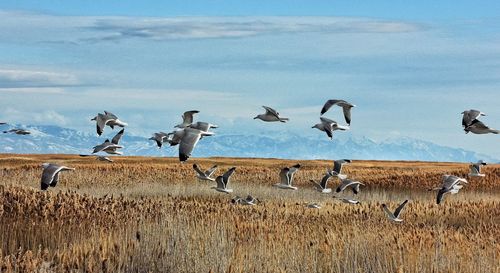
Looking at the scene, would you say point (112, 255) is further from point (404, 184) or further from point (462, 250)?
point (404, 184)

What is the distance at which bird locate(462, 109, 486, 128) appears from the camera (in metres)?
13.4

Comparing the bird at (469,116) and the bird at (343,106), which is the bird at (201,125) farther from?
the bird at (469,116)

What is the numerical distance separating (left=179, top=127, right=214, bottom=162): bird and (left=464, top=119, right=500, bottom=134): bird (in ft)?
16.9

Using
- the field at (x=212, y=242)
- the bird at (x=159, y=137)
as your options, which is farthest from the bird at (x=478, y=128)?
the bird at (x=159, y=137)

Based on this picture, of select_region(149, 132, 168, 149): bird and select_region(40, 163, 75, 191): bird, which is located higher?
select_region(149, 132, 168, 149): bird

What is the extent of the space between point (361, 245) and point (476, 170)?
9709mm

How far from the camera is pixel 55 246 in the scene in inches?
541

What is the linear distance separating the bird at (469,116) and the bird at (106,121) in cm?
638

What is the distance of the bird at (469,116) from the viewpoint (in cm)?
1338

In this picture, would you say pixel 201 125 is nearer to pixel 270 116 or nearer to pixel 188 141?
pixel 188 141

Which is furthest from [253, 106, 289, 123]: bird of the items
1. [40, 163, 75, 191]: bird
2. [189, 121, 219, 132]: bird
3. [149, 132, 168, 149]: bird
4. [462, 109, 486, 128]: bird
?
[40, 163, 75, 191]: bird

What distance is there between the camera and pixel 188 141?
1089 centimetres

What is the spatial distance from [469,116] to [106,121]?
22.4 ft

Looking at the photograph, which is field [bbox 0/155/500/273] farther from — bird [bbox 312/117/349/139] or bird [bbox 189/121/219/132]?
bird [bbox 312/117/349/139]
